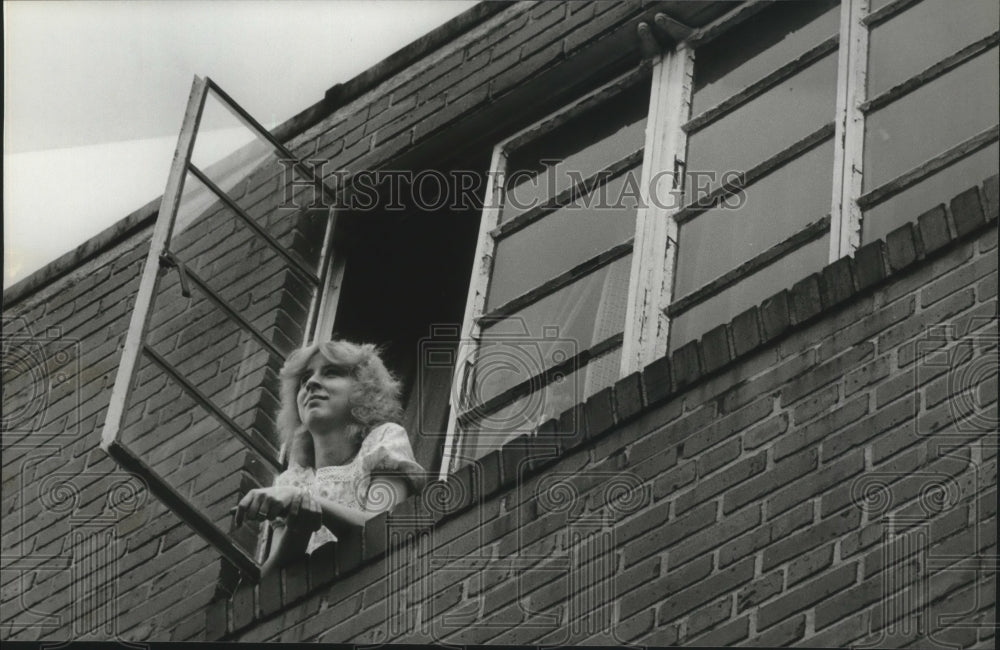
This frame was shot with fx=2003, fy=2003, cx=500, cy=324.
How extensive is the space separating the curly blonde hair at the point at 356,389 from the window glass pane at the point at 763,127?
123cm

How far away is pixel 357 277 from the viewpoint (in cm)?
811

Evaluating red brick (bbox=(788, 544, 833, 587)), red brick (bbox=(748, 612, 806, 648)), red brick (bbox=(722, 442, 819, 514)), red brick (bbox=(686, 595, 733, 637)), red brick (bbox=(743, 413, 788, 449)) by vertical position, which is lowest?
red brick (bbox=(748, 612, 806, 648))

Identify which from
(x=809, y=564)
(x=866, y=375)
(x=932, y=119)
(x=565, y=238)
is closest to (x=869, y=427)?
(x=866, y=375)

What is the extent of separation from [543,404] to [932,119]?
1540mm

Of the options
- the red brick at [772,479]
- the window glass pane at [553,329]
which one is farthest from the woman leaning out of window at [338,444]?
the red brick at [772,479]

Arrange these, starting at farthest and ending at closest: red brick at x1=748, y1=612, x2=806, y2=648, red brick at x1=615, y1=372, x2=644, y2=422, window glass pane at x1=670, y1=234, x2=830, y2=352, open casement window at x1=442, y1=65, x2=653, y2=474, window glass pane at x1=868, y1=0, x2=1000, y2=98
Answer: open casement window at x1=442, y1=65, x2=653, y2=474 → window glass pane at x1=868, y1=0, x2=1000, y2=98 → window glass pane at x1=670, y1=234, x2=830, y2=352 → red brick at x1=615, y1=372, x2=644, y2=422 → red brick at x1=748, y1=612, x2=806, y2=648

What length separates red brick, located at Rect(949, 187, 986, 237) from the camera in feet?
17.9

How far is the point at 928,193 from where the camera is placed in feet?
19.8

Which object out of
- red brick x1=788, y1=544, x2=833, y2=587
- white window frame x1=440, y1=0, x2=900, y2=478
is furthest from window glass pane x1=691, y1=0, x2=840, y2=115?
red brick x1=788, y1=544, x2=833, y2=587

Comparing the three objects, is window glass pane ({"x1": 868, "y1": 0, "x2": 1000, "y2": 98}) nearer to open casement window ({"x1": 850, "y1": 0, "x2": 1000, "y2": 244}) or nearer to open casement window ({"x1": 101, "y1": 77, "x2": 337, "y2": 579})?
open casement window ({"x1": 850, "y1": 0, "x2": 1000, "y2": 244})

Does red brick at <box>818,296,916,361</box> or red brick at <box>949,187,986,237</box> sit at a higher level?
red brick at <box>949,187,986,237</box>

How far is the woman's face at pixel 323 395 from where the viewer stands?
6859mm

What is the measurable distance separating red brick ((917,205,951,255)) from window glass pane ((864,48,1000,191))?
60cm

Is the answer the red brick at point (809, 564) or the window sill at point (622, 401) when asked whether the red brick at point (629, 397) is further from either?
the red brick at point (809, 564)
